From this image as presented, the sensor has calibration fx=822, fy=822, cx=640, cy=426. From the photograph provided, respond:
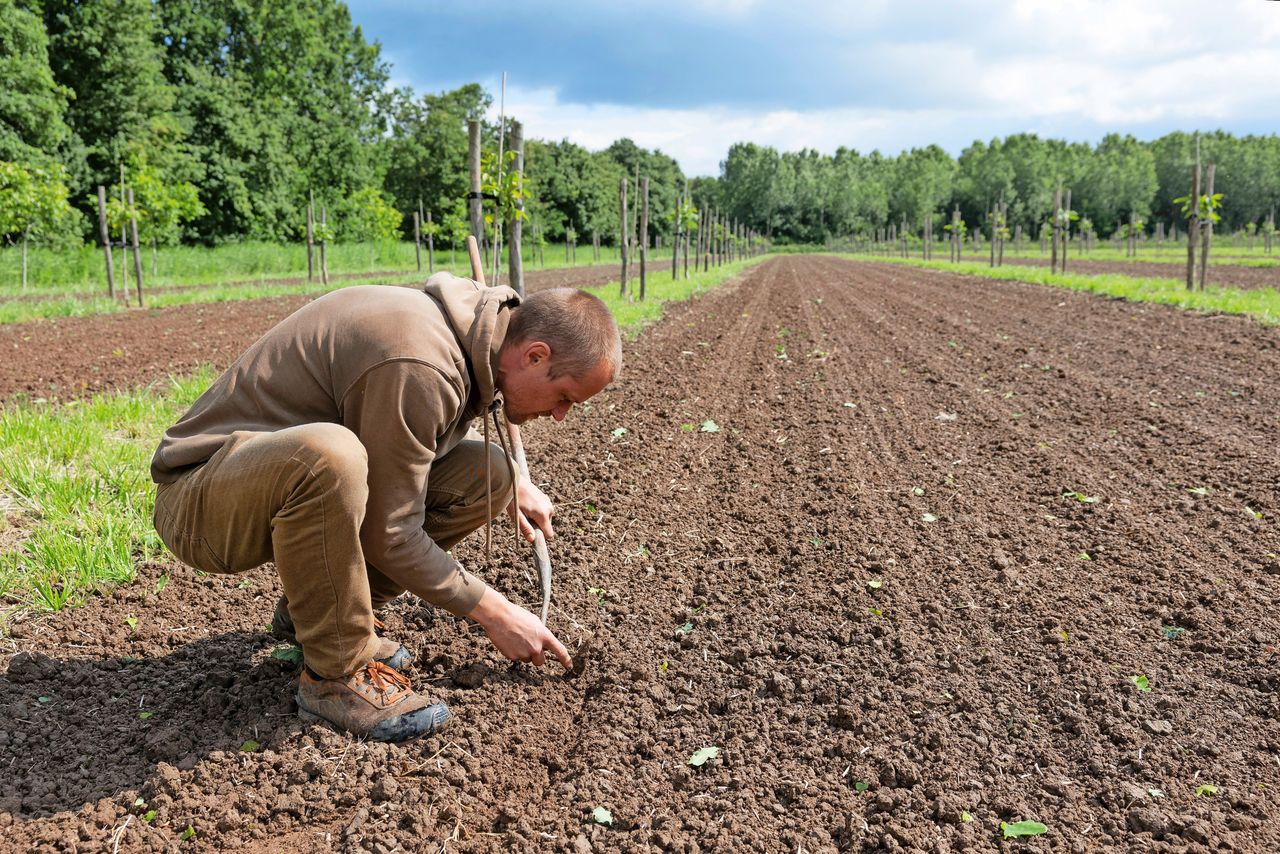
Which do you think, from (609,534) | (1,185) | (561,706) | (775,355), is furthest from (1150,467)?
(1,185)

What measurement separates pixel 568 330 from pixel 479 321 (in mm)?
257

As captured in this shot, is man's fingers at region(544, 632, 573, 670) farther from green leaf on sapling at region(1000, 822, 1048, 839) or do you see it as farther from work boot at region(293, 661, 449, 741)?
green leaf on sapling at region(1000, 822, 1048, 839)

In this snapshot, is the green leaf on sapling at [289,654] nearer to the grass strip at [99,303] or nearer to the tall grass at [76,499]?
the tall grass at [76,499]

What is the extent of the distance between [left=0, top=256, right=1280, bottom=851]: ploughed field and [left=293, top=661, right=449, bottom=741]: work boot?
0.07m

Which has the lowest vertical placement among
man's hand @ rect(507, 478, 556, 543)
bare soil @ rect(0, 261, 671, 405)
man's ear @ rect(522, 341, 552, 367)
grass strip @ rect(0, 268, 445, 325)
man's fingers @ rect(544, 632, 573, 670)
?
man's fingers @ rect(544, 632, 573, 670)

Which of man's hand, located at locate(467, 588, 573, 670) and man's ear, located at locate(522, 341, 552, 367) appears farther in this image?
man's hand, located at locate(467, 588, 573, 670)

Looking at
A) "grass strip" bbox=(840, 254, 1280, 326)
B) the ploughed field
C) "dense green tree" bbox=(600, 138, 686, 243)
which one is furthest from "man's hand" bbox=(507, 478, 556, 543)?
"dense green tree" bbox=(600, 138, 686, 243)

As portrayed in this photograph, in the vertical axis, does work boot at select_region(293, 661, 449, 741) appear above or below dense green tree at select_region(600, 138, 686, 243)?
below

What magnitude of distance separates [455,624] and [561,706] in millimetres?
739

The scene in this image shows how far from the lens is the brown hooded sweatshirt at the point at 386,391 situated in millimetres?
2232

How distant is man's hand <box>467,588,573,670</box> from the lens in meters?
2.49

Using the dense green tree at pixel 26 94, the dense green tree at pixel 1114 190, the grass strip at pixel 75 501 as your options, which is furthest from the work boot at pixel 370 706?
the dense green tree at pixel 1114 190

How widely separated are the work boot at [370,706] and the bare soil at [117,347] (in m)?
6.32

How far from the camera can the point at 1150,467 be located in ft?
17.3
